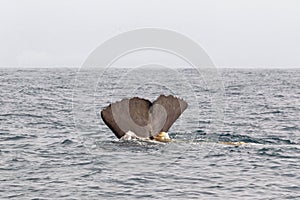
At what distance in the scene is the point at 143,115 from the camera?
58.3 feet

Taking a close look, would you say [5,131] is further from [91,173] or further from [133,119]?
[91,173]

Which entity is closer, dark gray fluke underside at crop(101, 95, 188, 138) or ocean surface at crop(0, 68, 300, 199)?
ocean surface at crop(0, 68, 300, 199)

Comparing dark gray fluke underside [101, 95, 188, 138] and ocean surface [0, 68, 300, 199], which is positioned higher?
dark gray fluke underside [101, 95, 188, 138]

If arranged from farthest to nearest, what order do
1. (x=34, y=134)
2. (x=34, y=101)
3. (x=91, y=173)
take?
(x=34, y=101) → (x=34, y=134) → (x=91, y=173)

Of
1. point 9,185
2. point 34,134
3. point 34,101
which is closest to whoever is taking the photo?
point 9,185

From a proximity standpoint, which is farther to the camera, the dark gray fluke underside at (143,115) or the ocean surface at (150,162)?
the dark gray fluke underside at (143,115)

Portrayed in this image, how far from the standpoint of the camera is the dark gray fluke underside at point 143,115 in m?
17.6

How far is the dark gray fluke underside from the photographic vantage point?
1759cm

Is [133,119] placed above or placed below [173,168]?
above

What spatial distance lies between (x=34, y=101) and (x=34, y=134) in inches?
686

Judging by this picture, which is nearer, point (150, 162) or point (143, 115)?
point (150, 162)

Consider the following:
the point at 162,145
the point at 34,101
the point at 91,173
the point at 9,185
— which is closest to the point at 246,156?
the point at 162,145

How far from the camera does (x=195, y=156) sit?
1722cm

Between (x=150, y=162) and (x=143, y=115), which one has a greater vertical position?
(x=143, y=115)
